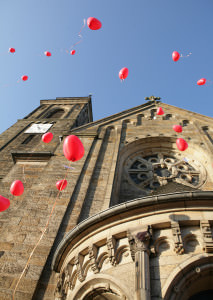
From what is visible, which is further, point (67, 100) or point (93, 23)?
point (67, 100)

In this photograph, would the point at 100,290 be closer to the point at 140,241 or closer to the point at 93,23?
the point at 140,241

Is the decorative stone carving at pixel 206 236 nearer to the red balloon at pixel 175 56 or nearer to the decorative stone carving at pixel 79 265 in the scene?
the decorative stone carving at pixel 79 265

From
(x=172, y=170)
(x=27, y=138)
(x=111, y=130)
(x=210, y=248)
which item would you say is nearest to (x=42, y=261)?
(x=210, y=248)

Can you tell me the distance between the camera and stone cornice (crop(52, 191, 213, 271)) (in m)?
4.87

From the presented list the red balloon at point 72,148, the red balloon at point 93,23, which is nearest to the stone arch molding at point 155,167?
the red balloon at point 72,148

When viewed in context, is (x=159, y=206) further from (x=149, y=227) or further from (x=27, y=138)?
(x=27, y=138)

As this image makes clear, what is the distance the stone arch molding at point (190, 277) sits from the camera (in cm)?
400

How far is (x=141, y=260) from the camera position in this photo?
421 centimetres

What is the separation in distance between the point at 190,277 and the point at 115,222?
5.73ft

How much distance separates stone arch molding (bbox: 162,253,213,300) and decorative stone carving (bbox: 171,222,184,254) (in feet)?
0.68

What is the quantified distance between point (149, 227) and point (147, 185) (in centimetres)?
514

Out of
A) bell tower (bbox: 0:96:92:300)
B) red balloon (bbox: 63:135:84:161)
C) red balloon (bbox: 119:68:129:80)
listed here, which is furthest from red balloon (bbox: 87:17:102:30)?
bell tower (bbox: 0:96:92:300)

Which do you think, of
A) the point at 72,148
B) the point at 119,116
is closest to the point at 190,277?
the point at 72,148

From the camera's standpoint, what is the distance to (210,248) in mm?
4234
